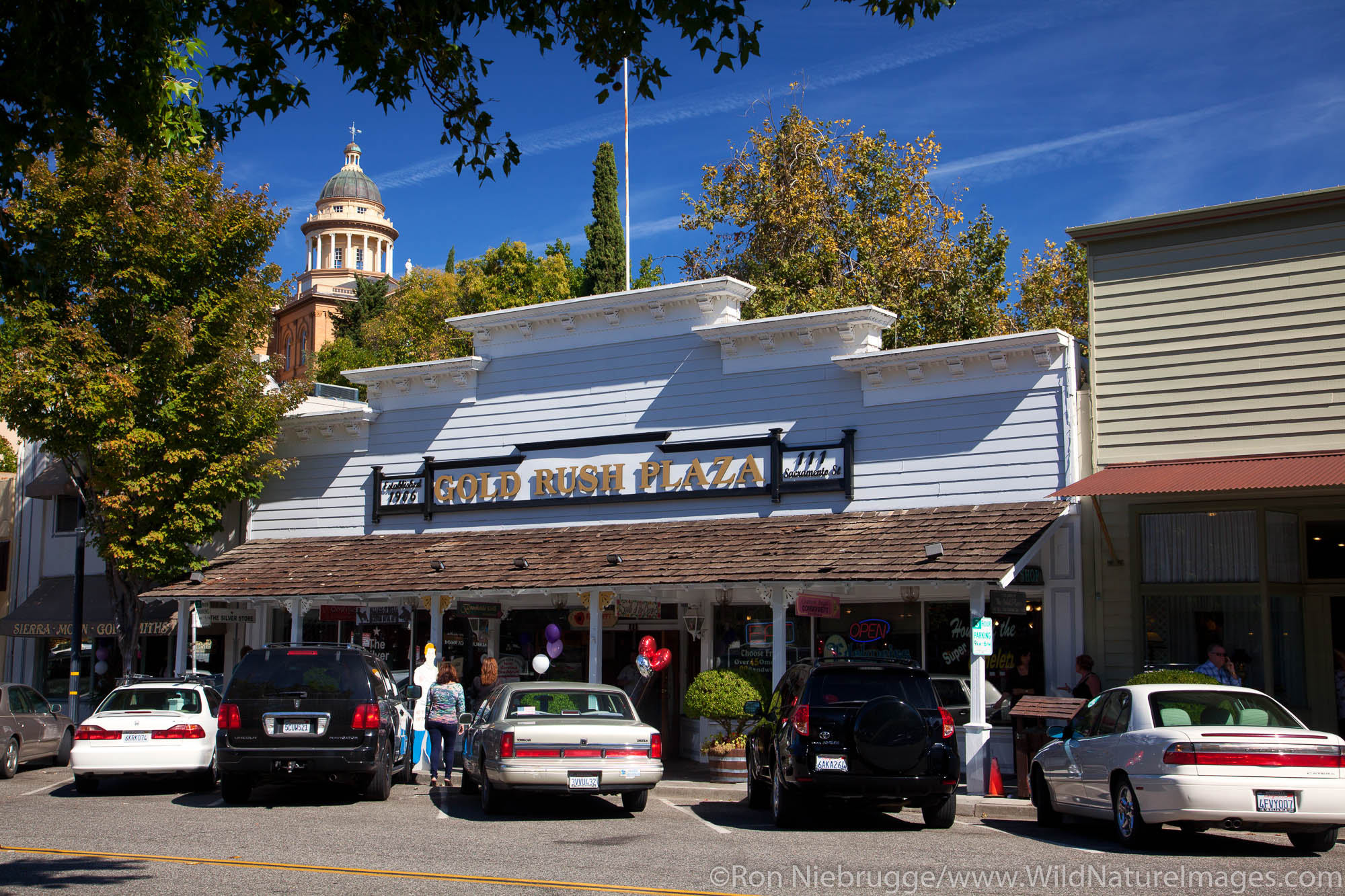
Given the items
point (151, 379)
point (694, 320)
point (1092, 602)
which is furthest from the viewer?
point (151, 379)

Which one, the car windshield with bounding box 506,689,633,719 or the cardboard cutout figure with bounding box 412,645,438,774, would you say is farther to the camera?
the cardboard cutout figure with bounding box 412,645,438,774

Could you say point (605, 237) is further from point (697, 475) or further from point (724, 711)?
point (724, 711)

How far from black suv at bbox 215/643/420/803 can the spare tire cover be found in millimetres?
5617

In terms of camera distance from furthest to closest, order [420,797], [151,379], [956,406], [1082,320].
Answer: [1082,320]
[151,379]
[956,406]
[420,797]

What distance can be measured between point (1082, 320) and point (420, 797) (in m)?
27.8

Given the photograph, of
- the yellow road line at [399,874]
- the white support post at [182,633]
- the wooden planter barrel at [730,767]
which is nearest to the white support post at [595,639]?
the wooden planter barrel at [730,767]

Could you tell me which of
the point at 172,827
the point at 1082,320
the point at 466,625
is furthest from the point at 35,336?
the point at 1082,320

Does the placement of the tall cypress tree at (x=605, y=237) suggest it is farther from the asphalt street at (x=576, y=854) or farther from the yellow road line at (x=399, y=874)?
the yellow road line at (x=399, y=874)

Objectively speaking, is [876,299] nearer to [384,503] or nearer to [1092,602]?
[384,503]

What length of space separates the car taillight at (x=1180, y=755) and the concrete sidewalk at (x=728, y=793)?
12.2 feet

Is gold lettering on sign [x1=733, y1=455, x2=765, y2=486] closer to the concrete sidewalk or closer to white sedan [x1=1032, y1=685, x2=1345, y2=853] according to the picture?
the concrete sidewalk

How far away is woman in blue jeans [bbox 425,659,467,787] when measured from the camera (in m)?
16.5

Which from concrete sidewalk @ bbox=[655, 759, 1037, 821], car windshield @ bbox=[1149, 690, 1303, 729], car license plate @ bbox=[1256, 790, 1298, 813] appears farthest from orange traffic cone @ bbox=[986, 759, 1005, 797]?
car license plate @ bbox=[1256, 790, 1298, 813]

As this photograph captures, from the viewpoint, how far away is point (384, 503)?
950 inches
